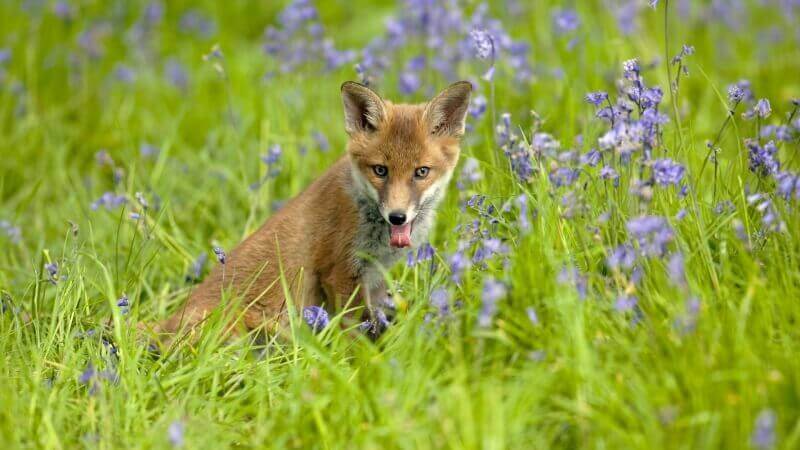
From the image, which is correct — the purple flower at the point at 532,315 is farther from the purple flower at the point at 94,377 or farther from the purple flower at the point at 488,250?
the purple flower at the point at 94,377

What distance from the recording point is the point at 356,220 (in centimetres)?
476

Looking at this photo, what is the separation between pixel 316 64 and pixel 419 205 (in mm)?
2801

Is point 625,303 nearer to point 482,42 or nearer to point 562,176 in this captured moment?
point 562,176

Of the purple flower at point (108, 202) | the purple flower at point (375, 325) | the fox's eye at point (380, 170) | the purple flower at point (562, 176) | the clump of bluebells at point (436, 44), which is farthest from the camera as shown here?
the clump of bluebells at point (436, 44)

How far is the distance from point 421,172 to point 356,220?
417 mm

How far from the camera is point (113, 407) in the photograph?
349 centimetres

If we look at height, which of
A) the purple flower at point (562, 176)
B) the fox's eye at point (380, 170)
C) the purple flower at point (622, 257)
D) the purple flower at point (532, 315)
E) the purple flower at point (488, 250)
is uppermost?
the purple flower at point (562, 176)

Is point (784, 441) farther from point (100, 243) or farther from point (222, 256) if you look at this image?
point (100, 243)

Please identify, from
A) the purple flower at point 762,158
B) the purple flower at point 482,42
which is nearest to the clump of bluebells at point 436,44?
the purple flower at point 482,42

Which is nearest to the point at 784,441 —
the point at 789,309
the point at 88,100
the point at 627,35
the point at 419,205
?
the point at 789,309

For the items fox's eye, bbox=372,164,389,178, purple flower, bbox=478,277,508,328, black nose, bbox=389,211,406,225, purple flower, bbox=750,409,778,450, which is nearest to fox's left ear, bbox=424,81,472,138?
fox's eye, bbox=372,164,389,178

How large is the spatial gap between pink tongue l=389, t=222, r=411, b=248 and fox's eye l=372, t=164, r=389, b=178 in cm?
27

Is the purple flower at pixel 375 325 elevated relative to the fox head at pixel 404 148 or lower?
lower

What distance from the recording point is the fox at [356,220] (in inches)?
184
